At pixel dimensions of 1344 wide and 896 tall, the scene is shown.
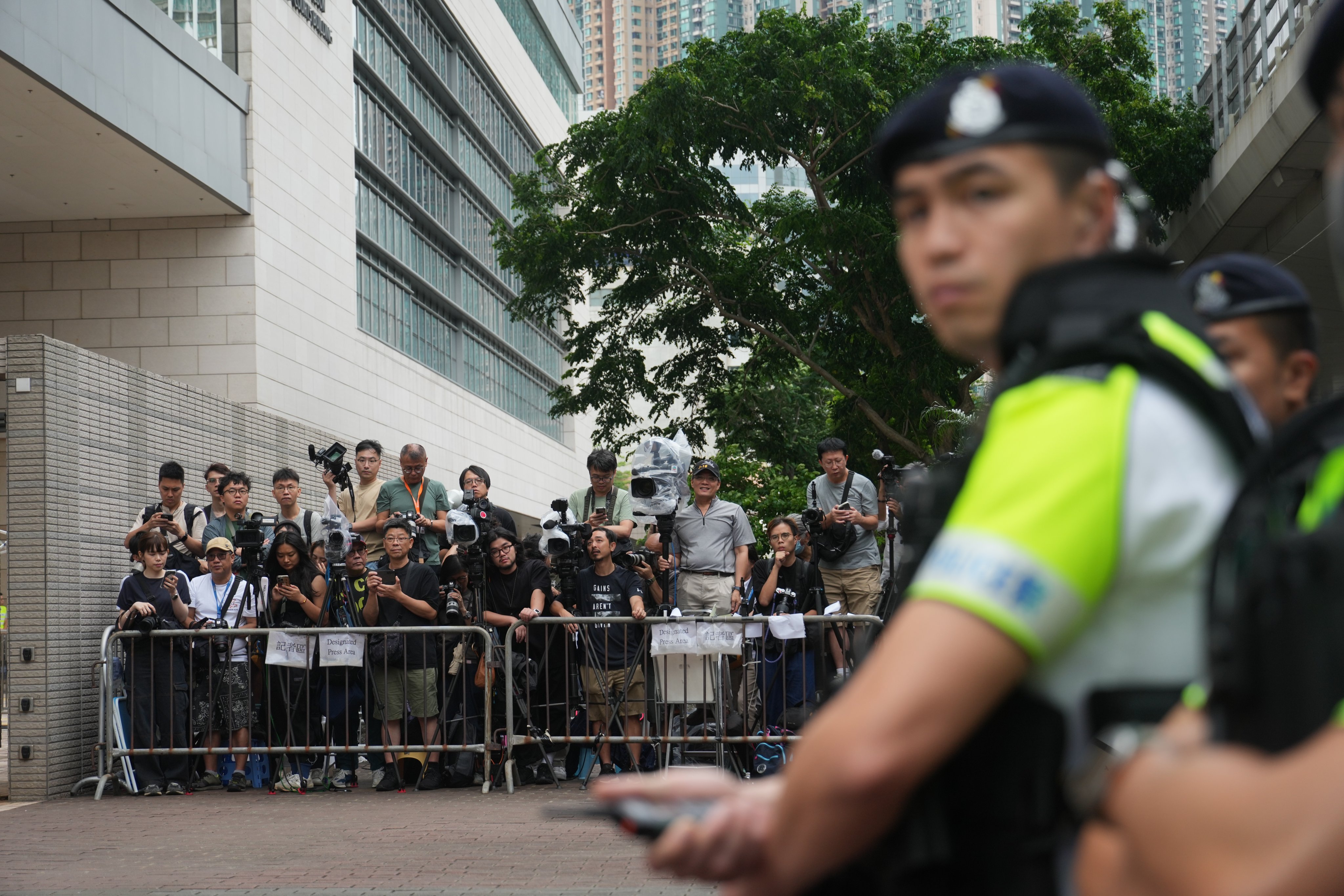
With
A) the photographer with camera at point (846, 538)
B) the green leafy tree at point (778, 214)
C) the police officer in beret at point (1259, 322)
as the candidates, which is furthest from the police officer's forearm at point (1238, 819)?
the green leafy tree at point (778, 214)

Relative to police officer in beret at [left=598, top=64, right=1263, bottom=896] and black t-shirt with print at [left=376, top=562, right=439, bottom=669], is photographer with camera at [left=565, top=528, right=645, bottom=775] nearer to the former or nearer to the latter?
black t-shirt with print at [left=376, top=562, right=439, bottom=669]

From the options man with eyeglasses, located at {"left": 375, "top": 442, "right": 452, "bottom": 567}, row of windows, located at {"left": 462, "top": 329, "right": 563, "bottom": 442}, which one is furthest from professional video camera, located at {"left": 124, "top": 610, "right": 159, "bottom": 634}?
row of windows, located at {"left": 462, "top": 329, "right": 563, "bottom": 442}

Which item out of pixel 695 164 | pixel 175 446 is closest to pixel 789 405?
pixel 695 164

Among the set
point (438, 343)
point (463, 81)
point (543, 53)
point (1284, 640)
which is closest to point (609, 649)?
point (1284, 640)

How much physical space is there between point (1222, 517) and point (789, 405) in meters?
38.6

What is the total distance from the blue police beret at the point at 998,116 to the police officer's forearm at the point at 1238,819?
2.02ft

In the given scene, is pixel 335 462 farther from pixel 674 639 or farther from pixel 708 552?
pixel 674 639

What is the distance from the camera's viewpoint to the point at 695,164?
23.2 m

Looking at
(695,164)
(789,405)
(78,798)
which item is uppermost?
(695,164)

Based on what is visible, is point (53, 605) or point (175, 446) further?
point (175, 446)

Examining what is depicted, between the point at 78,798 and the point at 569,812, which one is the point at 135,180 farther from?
the point at 569,812

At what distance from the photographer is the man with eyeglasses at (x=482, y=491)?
11.8 metres

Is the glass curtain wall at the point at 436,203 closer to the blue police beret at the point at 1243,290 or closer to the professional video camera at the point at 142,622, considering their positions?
the professional video camera at the point at 142,622

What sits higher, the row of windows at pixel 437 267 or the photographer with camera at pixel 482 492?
the row of windows at pixel 437 267
